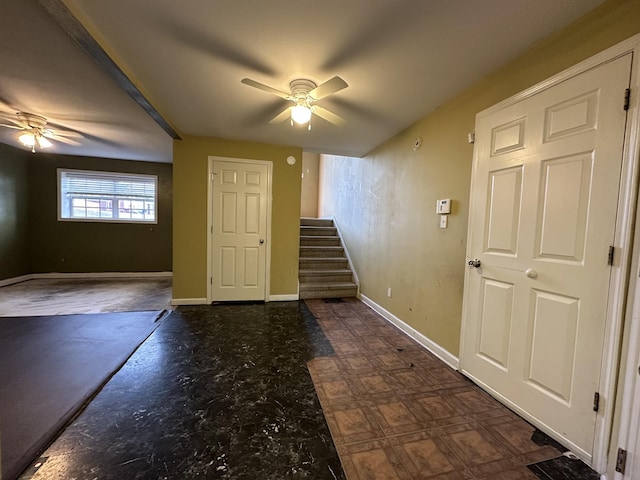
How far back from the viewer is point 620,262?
1.31 metres

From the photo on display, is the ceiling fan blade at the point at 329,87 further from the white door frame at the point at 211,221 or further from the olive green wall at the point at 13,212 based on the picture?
the olive green wall at the point at 13,212

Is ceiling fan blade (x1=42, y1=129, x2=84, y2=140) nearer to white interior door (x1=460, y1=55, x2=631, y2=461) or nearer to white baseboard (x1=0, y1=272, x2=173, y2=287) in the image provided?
Result: white baseboard (x1=0, y1=272, x2=173, y2=287)

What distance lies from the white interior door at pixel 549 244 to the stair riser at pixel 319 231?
363 centimetres

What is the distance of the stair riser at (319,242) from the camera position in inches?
207

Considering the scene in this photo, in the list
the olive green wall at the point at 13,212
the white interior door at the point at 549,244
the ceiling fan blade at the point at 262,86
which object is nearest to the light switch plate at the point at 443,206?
the white interior door at the point at 549,244

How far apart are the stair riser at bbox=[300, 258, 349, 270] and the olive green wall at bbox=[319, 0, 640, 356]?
57 centimetres

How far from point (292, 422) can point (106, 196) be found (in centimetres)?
614

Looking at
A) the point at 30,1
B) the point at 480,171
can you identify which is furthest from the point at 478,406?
the point at 30,1

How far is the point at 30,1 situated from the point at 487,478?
359 cm

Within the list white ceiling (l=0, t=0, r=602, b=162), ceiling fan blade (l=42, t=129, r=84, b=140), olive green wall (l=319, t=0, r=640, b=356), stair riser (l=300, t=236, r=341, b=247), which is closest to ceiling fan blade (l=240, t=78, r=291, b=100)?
white ceiling (l=0, t=0, r=602, b=162)

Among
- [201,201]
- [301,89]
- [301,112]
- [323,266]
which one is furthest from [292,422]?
[323,266]

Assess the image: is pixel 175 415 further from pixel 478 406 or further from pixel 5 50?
pixel 5 50

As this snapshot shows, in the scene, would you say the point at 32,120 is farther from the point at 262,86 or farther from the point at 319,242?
the point at 319,242

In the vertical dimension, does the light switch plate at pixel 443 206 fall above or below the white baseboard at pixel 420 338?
above
